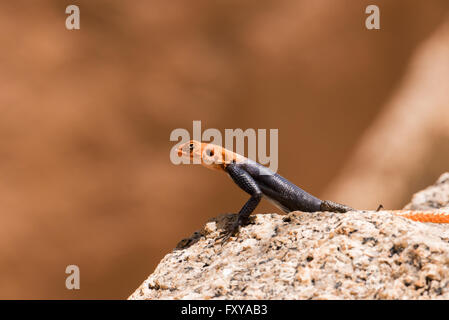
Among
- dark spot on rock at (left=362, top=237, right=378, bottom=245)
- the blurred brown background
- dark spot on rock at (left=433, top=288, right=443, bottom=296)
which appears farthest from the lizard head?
the blurred brown background

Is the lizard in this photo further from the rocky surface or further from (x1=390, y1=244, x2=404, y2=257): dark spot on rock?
(x1=390, y1=244, x2=404, y2=257): dark spot on rock

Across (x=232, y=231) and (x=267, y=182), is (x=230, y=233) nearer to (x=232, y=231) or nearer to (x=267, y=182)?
(x=232, y=231)

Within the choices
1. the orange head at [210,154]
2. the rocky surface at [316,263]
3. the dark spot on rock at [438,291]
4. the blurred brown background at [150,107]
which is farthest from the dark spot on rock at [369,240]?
the blurred brown background at [150,107]

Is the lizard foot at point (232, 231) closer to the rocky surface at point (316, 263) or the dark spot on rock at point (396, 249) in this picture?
the rocky surface at point (316, 263)

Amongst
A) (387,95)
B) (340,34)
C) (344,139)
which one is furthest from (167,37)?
(387,95)

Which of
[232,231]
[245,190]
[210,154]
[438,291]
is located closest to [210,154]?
[210,154]
